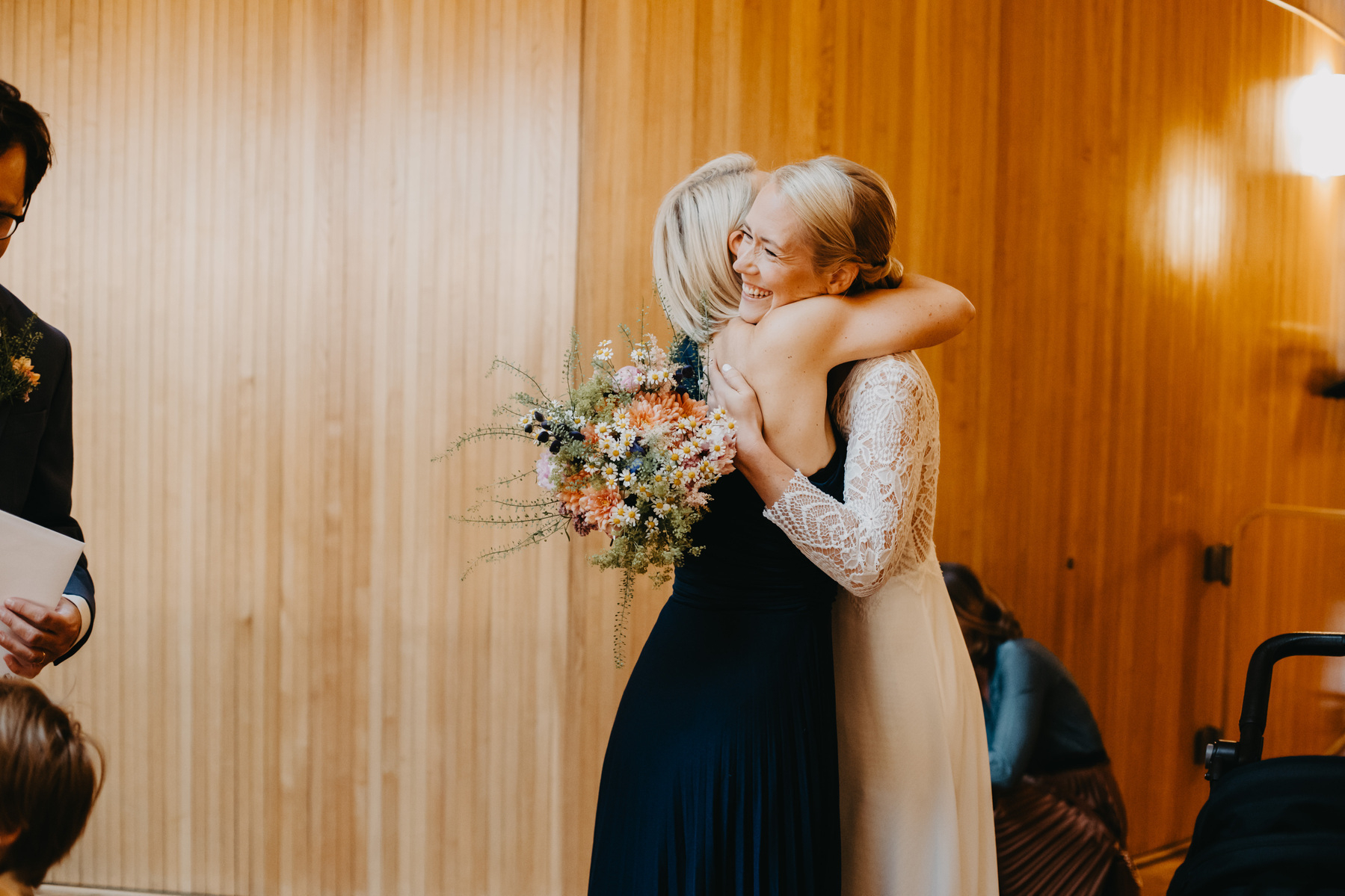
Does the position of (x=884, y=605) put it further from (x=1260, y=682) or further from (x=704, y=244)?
(x=704, y=244)

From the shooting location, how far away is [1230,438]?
314 cm

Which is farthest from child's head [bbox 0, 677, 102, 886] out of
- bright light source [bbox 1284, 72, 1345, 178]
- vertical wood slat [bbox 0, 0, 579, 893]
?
bright light source [bbox 1284, 72, 1345, 178]

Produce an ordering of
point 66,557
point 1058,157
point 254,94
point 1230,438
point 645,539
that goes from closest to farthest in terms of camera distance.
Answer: point 645,539 < point 66,557 < point 254,94 < point 1058,157 < point 1230,438

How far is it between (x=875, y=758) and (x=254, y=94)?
255cm

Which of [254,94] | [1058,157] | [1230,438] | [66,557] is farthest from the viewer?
[1230,438]

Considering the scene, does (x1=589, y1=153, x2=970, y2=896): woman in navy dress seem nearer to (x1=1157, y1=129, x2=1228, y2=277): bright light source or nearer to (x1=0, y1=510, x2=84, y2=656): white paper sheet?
(x1=0, y1=510, x2=84, y2=656): white paper sheet

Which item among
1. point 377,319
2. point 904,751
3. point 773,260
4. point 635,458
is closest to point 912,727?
point 904,751

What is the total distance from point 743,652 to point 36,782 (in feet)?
3.54

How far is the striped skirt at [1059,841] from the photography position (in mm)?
2148

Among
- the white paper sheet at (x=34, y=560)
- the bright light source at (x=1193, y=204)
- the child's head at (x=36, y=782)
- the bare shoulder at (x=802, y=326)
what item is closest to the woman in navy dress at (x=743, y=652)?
the bare shoulder at (x=802, y=326)

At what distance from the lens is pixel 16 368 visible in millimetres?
1392

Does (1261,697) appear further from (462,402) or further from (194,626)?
(194,626)

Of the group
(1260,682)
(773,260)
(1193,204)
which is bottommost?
(1260,682)

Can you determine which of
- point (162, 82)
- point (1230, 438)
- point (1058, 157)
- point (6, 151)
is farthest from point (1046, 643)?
point (162, 82)
